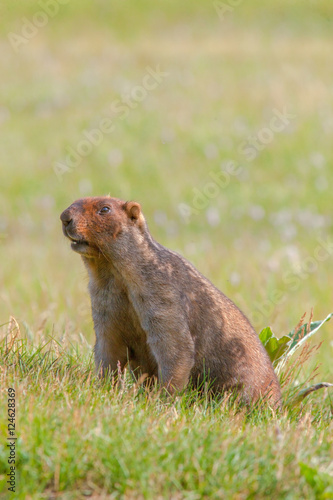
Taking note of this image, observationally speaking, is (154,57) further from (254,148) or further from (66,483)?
(66,483)

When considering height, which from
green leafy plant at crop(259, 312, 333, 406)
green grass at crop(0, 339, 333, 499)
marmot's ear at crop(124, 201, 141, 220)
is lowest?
green grass at crop(0, 339, 333, 499)

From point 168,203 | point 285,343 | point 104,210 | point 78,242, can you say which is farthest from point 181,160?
point 78,242

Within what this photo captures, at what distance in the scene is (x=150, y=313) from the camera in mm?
4598

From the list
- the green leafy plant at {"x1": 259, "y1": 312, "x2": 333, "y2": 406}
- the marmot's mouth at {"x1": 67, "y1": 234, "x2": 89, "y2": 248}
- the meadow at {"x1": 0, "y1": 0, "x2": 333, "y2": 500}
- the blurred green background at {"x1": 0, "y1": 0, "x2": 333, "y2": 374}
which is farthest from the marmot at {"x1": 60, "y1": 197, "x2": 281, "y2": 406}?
the blurred green background at {"x1": 0, "y1": 0, "x2": 333, "y2": 374}

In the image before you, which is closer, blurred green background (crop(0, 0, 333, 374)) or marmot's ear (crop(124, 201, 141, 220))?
marmot's ear (crop(124, 201, 141, 220))

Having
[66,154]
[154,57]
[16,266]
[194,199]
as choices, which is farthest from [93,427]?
[154,57]

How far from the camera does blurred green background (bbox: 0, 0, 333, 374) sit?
914cm

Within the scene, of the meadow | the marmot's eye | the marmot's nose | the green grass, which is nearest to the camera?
the green grass

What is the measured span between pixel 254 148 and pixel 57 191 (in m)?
4.80

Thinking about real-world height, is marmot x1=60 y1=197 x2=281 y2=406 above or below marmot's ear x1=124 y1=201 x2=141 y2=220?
below

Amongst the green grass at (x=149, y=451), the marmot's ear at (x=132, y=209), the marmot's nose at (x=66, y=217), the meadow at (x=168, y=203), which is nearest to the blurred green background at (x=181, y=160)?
the meadow at (x=168, y=203)

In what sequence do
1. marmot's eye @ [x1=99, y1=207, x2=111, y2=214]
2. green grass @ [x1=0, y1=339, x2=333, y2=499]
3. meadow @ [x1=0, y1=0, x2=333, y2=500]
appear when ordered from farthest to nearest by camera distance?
marmot's eye @ [x1=99, y1=207, x2=111, y2=214] → meadow @ [x1=0, y1=0, x2=333, y2=500] → green grass @ [x1=0, y1=339, x2=333, y2=499]

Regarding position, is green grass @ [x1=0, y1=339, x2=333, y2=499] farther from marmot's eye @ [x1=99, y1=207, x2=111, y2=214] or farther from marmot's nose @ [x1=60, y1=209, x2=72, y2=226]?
marmot's eye @ [x1=99, y1=207, x2=111, y2=214]

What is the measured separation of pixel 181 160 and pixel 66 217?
1237cm
